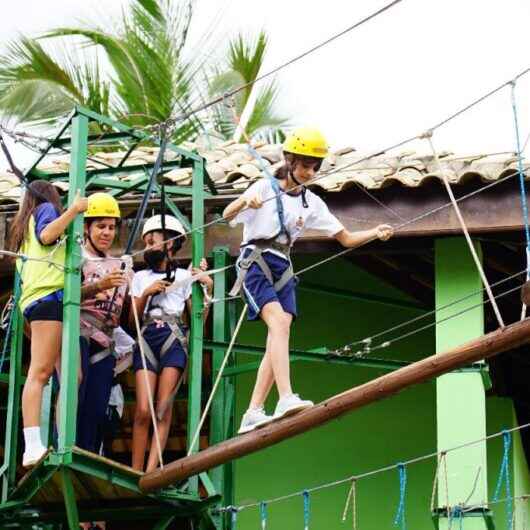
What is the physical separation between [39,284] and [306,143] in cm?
174

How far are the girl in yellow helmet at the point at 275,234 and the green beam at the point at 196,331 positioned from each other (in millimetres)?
799

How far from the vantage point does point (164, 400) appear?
12578 mm

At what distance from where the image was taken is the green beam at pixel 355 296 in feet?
46.8

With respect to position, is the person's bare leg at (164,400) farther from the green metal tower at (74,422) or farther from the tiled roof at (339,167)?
the tiled roof at (339,167)

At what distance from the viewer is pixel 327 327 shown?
1482 cm

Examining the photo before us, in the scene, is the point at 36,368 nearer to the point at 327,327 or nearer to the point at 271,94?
the point at 327,327

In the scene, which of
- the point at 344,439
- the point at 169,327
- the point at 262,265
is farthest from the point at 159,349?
the point at 344,439

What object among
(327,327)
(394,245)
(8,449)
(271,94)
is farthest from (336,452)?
(271,94)

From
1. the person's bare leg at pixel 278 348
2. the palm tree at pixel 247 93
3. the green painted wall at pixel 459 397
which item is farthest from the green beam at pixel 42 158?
the palm tree at pixel 247 93

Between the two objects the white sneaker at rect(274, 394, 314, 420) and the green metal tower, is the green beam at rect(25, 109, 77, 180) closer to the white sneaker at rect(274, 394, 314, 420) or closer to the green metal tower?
the green metal tower

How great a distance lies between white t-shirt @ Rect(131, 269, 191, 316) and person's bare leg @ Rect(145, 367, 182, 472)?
0.37 metres

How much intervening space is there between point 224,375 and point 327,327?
193 centimetres

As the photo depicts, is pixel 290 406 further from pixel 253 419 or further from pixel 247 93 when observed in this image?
pixel 247 93

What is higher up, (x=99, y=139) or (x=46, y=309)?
(x=99, y=139)
